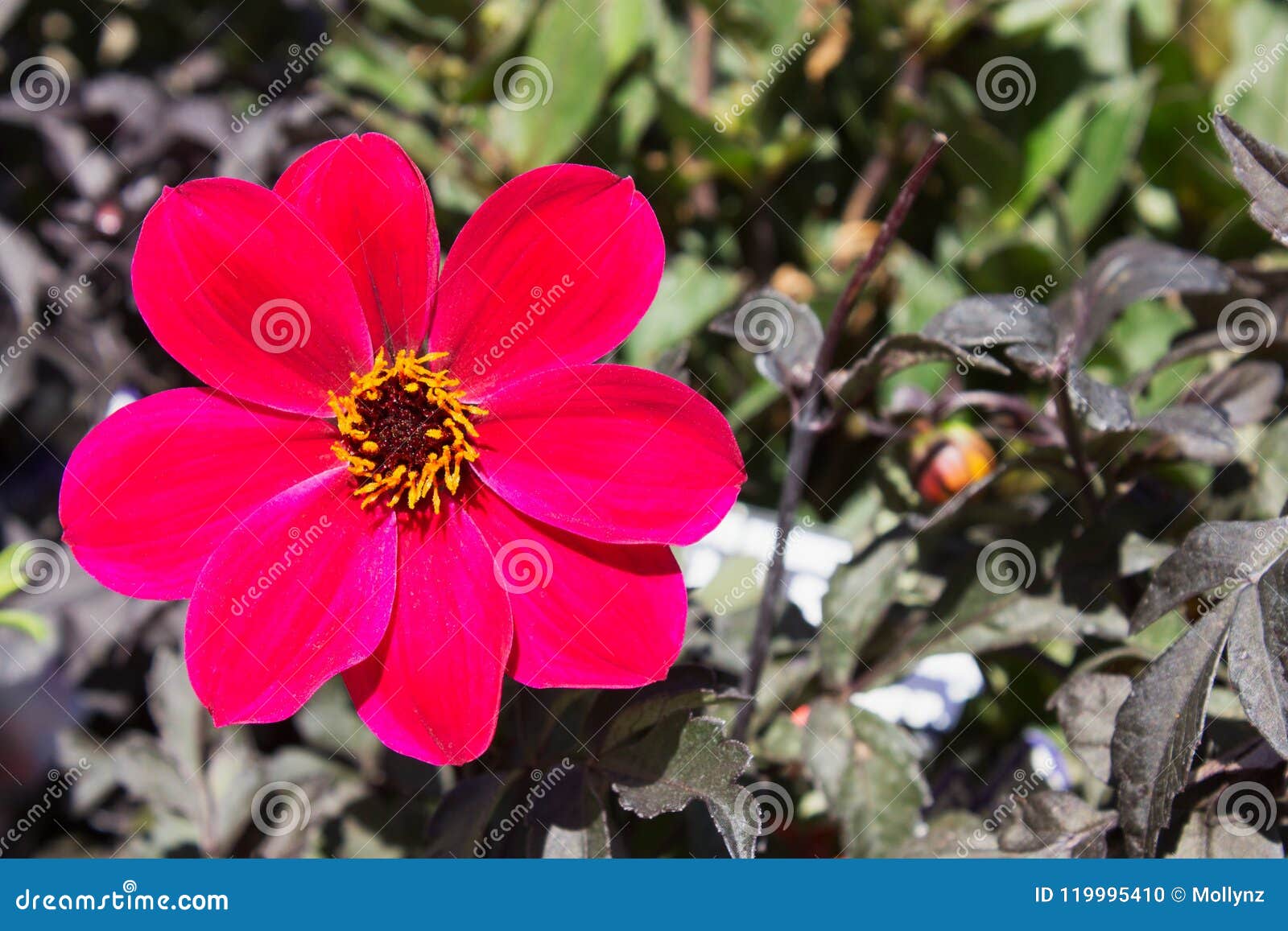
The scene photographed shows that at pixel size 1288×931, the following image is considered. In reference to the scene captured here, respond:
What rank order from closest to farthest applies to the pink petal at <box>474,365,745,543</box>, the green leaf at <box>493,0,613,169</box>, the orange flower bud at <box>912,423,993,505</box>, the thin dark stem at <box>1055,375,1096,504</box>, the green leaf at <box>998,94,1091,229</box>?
the pink petal at <box>474,365,745,543</box>
the thin dark stem at <box>1055,375,1096,504</box>
the orange flower bud at <box>912,423,993,505</box>
the green leaf at <box>493,0,613,169</box>
the green leaf at <box>998,94,1091,229</box>

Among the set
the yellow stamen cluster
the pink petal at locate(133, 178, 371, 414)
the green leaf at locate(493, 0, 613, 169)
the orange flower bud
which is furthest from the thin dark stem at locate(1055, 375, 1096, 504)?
the green leaf at locate(493, 0, 613, 169)

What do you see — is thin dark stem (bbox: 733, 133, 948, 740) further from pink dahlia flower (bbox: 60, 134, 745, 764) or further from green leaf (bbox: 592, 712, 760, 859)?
pink dahlia flower (bbox: 60, 134, 745, 764)

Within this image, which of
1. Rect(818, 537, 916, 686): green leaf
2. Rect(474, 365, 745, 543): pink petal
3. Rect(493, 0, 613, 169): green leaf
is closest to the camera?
Rect(474, 365, 745, 543): pink petal

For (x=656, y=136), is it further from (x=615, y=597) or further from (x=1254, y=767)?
(x=1254, y=767)

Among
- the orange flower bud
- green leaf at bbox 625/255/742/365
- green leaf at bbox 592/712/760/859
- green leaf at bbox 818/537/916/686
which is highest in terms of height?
the orange flower bud

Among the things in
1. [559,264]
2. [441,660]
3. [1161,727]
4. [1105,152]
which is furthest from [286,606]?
[1105,152]

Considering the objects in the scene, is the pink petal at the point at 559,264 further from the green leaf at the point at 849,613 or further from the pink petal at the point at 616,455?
the green leaf at the point at 849,613

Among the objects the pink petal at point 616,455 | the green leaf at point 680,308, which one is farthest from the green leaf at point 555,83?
the pink petal at point 616,455
